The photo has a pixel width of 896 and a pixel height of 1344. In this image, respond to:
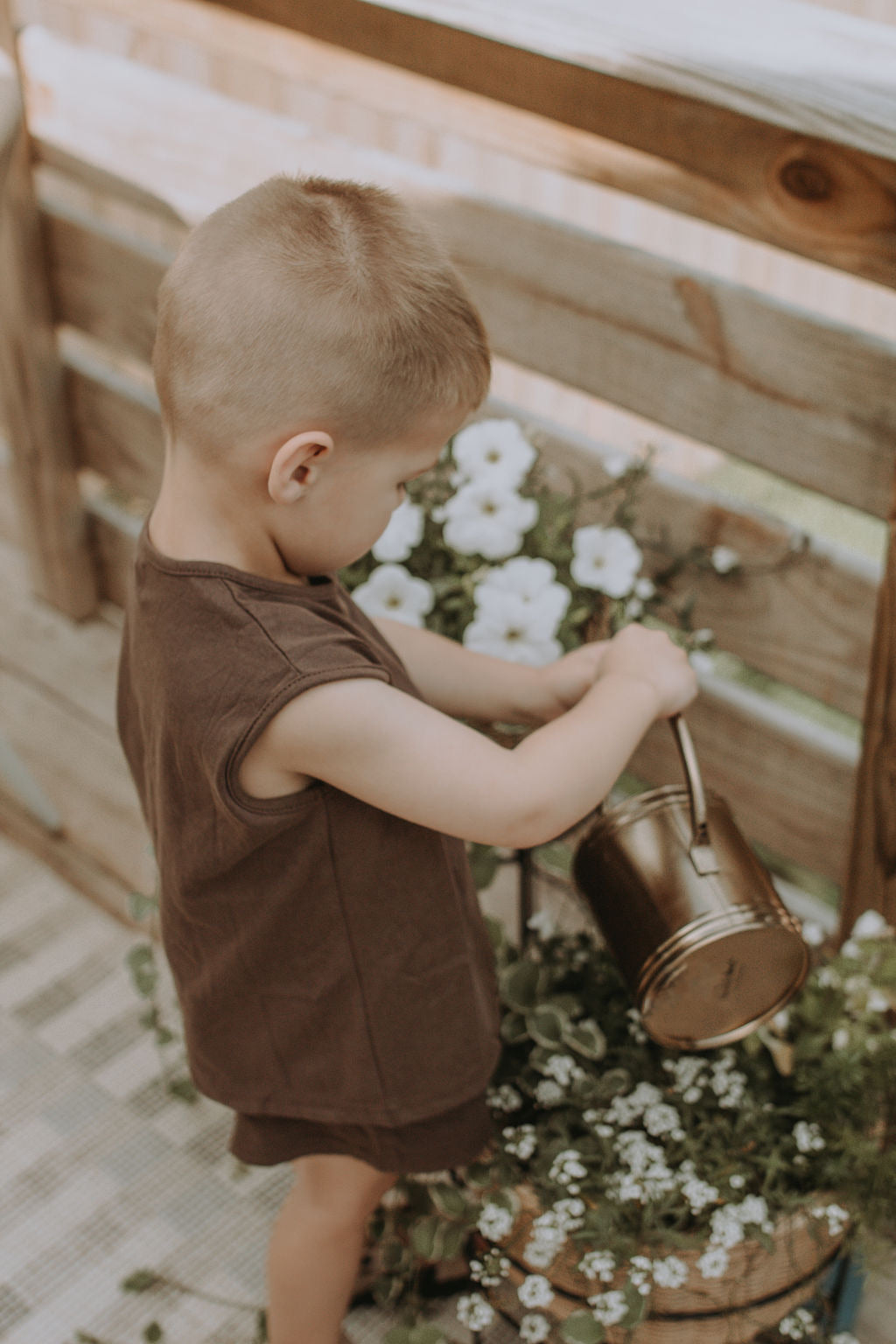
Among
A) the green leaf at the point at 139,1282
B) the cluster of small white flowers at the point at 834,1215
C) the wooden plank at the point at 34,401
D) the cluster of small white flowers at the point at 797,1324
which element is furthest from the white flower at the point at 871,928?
the wooden plank at the point at 34,401

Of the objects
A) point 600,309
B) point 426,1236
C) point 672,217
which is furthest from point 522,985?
point 672,217

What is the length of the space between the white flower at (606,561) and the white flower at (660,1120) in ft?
1.80

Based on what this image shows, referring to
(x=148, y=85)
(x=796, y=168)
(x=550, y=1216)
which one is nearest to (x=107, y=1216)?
(x=550, y=1216)

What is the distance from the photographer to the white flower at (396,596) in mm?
1391

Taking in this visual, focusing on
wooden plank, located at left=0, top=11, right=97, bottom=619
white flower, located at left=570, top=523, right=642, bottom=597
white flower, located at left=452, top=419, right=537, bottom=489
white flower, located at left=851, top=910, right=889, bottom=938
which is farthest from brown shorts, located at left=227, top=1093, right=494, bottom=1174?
wooden plank, located at left=0, top=11, right=97, bottom=619

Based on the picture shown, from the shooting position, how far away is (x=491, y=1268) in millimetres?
1255

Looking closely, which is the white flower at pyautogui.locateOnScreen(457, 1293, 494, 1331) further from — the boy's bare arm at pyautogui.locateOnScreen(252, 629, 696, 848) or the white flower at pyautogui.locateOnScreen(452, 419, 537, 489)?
the white flower at pyautogui.locateOnScreen(452, 419, 537, 489)

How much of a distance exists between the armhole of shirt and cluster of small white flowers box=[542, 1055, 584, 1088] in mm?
477

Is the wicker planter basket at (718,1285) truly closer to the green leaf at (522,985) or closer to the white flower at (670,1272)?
the white flower at (670,1272)

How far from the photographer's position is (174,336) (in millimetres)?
929

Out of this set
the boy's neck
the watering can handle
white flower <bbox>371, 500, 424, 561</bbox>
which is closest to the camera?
the boy's neck

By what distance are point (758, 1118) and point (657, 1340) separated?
24 centimetres

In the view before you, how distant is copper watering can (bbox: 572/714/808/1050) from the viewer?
1137 millimetres

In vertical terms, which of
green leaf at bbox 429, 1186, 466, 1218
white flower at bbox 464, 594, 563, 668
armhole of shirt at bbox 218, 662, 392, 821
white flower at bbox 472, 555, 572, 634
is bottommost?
green leaf at bbox 429, 1186, 466, 1218
